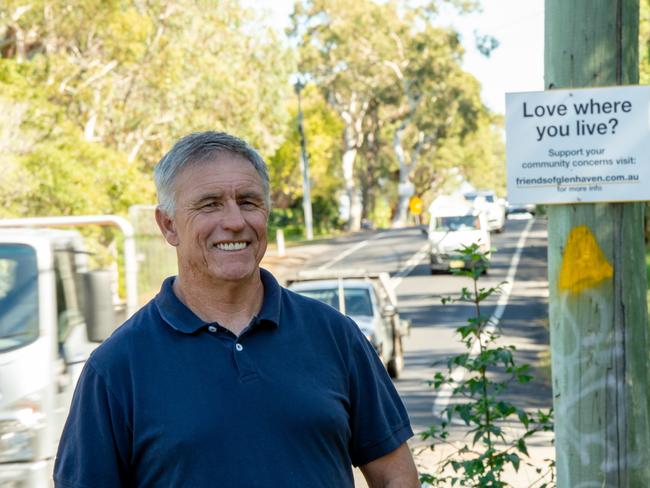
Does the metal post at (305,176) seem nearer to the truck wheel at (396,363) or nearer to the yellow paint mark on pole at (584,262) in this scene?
the truck wheel at (396,363)

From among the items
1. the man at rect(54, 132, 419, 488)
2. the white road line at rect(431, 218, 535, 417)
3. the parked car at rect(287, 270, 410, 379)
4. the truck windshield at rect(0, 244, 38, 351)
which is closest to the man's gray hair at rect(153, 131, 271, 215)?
the man at rect(54, 132, 419, 488)

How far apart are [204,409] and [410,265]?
42845 mm

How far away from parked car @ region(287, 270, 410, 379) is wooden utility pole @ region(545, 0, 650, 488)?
13.1 metres

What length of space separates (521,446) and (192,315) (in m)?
3.68

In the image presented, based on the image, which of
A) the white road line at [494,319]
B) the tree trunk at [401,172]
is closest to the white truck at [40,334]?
the white road line at [494,319]

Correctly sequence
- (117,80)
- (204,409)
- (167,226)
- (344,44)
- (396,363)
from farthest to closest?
(344,44), (117,80), (396,363), (167,226), (204,409)

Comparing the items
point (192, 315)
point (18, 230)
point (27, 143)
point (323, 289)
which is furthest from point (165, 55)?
point (192, 315)

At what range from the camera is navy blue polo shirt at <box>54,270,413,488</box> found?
304 cm

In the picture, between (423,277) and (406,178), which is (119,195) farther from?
(406,178)

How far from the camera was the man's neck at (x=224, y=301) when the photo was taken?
322cm

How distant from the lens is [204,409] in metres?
3.05

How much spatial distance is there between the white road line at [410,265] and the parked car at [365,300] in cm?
1934

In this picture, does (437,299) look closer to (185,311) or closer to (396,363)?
(396,363)

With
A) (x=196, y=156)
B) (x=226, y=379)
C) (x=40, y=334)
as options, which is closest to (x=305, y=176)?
(x=40, y=334)
